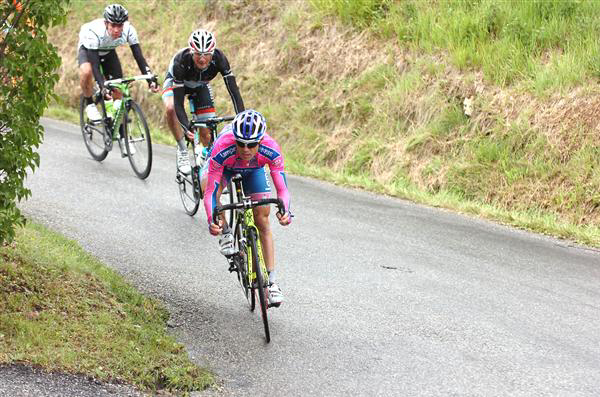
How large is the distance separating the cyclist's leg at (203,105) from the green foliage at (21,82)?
4.07 meters

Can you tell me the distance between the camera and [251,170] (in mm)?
7457

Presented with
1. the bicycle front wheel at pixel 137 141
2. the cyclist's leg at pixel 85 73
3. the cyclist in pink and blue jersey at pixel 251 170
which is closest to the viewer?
the cyclist in pink and blue jersey at pixel 251 170

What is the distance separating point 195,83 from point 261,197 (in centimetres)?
311

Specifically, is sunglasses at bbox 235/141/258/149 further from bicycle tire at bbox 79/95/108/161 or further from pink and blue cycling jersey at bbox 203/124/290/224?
bicycle tire at bbox 79/95/108/161

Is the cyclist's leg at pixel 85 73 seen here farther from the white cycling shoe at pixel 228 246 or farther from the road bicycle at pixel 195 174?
the white cycling shoe at pixel 228 246

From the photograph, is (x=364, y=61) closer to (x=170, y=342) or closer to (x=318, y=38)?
(x=318, y=38)

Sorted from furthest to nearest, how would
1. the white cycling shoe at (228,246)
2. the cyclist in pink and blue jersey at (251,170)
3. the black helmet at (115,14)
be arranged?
the black helmet at (115,14) < the white cycling shoe at (228,246) < the cyclist in pink and blue jersey at (251,170)

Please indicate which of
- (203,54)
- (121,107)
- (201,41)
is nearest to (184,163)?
(203,54)

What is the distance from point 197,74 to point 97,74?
2552 mm

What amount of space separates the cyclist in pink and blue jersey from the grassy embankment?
481 centimetres

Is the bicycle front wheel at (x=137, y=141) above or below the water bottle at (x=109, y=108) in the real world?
below

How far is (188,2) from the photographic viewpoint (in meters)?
19.8

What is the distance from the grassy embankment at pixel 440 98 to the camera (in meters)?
12.1

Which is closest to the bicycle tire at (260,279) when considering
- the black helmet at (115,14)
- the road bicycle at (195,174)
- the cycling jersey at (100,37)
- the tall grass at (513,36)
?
the road bicycle at (195,174)
